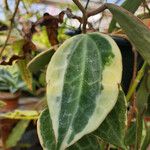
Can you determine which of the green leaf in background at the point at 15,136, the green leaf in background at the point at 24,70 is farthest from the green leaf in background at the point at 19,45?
the green leaf in background at the point at 15,136

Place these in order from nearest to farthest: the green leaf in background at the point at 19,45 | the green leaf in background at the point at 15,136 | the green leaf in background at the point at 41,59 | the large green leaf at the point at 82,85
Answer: the large green leaf at the point at 82,85 → the green leaf in background at the point at 41,59 → the green leaf in background at the point at 19,45 → the green leaf in background at the point at 15,136

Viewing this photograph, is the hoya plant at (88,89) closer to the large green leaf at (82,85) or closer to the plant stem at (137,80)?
the large green leaf at (82,85)

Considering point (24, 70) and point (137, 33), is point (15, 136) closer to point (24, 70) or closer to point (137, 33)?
point (24, 70)

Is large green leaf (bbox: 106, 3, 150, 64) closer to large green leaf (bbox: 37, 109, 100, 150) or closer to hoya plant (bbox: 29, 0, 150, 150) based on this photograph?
hoya plant (bbox: 29, 0, 150, 150)

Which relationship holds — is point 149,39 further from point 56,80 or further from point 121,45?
point 121,45

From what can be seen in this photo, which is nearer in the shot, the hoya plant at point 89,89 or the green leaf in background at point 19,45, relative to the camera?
the hoya plant at point 89,89

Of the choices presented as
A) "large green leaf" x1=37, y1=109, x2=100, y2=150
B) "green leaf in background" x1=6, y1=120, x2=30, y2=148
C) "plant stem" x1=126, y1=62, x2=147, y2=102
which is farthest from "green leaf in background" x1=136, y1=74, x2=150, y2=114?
"green leaf in background" x1=6, y1=120, x2=30, y2=148

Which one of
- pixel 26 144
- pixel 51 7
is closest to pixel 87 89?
pixel 26 144
